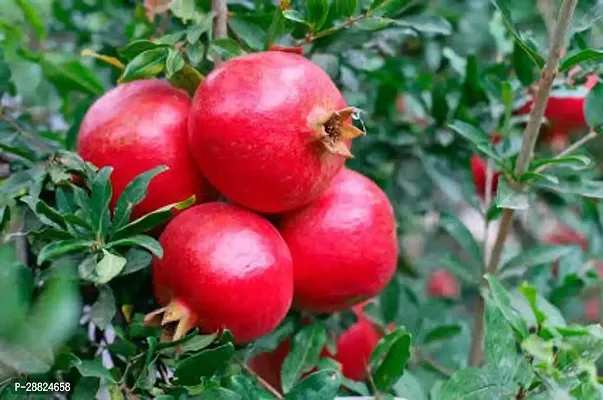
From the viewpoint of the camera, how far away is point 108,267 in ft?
2.07

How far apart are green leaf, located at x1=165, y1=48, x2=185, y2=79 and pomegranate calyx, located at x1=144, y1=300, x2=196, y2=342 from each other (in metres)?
0.19

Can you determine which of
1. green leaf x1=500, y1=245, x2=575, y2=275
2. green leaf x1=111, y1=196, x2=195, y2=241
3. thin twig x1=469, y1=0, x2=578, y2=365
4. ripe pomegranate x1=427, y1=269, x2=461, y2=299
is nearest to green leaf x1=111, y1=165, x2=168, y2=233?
green leaf x1=111, y1=196, x2=195, y2=241

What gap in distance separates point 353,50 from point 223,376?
0.43 m

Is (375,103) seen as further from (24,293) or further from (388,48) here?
(24,293)

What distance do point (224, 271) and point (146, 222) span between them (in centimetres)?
7

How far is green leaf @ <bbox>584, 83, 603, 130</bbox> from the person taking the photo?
0.86 meters

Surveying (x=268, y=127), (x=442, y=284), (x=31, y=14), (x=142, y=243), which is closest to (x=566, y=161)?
(x=268, y=127)

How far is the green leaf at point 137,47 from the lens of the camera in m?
0.73

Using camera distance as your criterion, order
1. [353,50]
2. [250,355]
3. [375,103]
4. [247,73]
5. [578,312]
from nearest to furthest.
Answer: [247,73] < [250,355] < [353,50] < [375,103] < [578,312]

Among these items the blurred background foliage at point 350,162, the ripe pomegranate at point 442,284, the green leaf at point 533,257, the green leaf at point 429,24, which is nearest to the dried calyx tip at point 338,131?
the blurred background foliage at point 350,162

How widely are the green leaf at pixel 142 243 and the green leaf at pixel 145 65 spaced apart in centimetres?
15

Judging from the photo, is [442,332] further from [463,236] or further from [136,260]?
[136,260]

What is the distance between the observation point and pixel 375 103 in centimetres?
110

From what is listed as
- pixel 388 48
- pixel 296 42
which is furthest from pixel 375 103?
pixel 296 42
